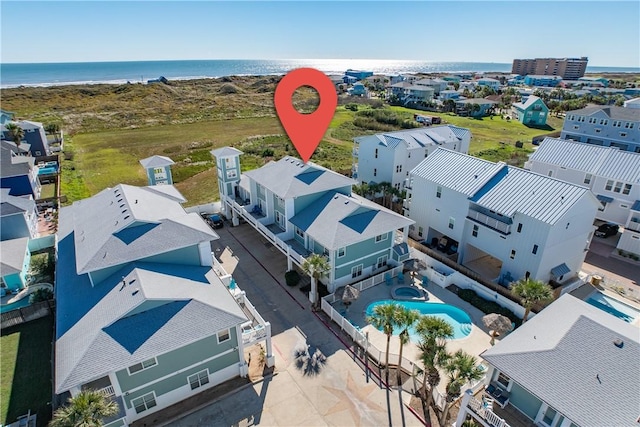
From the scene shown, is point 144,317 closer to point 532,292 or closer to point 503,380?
point 503,380

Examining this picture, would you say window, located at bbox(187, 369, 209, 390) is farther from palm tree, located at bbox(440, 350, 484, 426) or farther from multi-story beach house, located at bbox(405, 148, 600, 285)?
multi-story beach house, located at bbox(405, 148, 600, 285)

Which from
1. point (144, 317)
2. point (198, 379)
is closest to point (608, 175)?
point (198, 379)

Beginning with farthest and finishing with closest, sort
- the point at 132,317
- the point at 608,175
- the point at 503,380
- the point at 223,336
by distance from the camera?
the point at 608,175 → the point at 223,336 → the point at 132,317 → the point at 503,380

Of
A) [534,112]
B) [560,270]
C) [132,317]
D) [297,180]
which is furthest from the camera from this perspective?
[534,112]

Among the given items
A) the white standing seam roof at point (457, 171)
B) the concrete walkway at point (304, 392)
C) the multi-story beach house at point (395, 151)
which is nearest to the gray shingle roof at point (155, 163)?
the concrete walkway at point (304, 392)

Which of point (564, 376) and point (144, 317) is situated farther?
point (144, 317)

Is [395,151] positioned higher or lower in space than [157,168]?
higher

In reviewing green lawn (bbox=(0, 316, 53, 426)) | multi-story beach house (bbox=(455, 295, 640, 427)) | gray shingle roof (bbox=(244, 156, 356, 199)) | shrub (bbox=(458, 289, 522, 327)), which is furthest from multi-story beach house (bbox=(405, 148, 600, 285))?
green lawn (bbox=(0, 316, 53, 426))

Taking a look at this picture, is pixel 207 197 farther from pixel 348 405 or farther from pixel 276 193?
pixel 348 405
